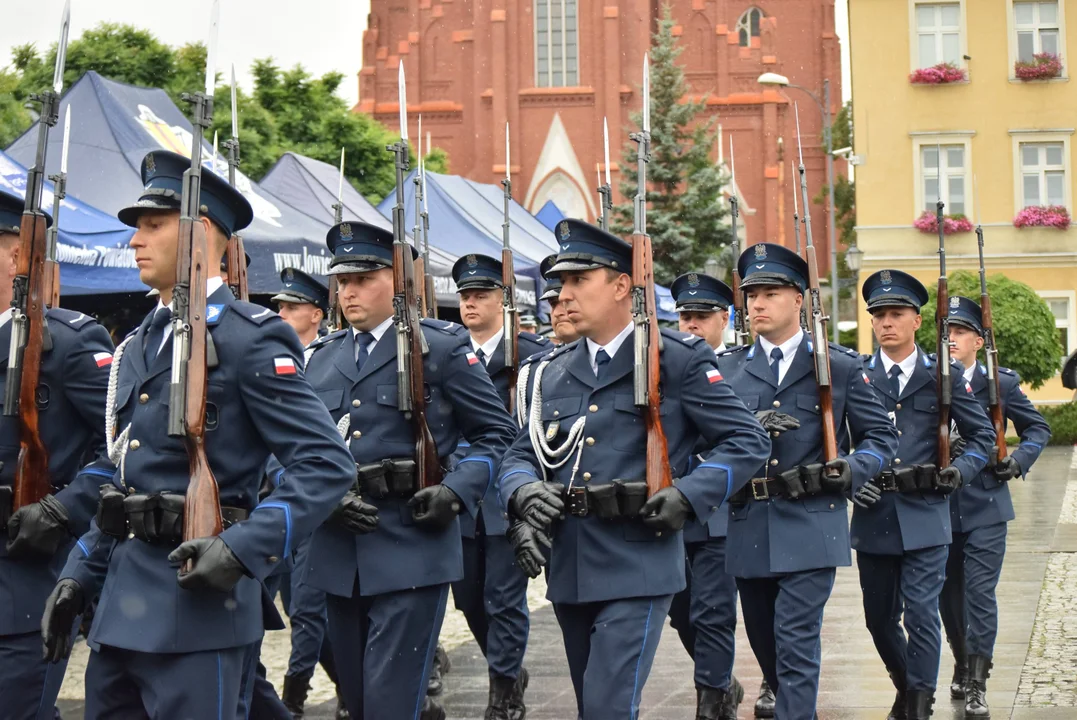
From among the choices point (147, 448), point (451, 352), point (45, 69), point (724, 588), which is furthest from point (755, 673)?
point (45, 69)

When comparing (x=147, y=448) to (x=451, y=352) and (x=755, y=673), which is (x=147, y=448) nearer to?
(x=451, y=352)

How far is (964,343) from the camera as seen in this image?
361 inches

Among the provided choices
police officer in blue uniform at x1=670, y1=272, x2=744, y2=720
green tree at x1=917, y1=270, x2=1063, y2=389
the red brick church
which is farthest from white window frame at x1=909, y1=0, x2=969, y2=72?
police officer in blue uniform at x1=670, y1=272, x2=744, y2=720

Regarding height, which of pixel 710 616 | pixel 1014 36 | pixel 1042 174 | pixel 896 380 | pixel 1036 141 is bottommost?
pixel 710 616

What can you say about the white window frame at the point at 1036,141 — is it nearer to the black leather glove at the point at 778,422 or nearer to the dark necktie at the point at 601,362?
the black leather glove at the point at 778,422

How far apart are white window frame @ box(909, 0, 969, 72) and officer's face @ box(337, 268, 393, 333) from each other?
3081 centimetres

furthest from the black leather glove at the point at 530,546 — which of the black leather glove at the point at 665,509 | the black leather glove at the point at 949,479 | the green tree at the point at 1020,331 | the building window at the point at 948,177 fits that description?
the building window at the point at 948,177

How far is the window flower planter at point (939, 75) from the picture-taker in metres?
34.8

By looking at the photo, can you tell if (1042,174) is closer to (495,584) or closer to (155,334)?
(495,584)

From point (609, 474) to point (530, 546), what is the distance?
0.47 metres

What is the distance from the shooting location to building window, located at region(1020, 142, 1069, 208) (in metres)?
34.9

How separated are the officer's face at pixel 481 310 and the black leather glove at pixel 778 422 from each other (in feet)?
8.77

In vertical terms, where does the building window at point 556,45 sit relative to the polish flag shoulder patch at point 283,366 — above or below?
above

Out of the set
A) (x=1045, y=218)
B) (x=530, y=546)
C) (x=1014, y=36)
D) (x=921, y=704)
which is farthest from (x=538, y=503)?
(x=1014, y=36)
